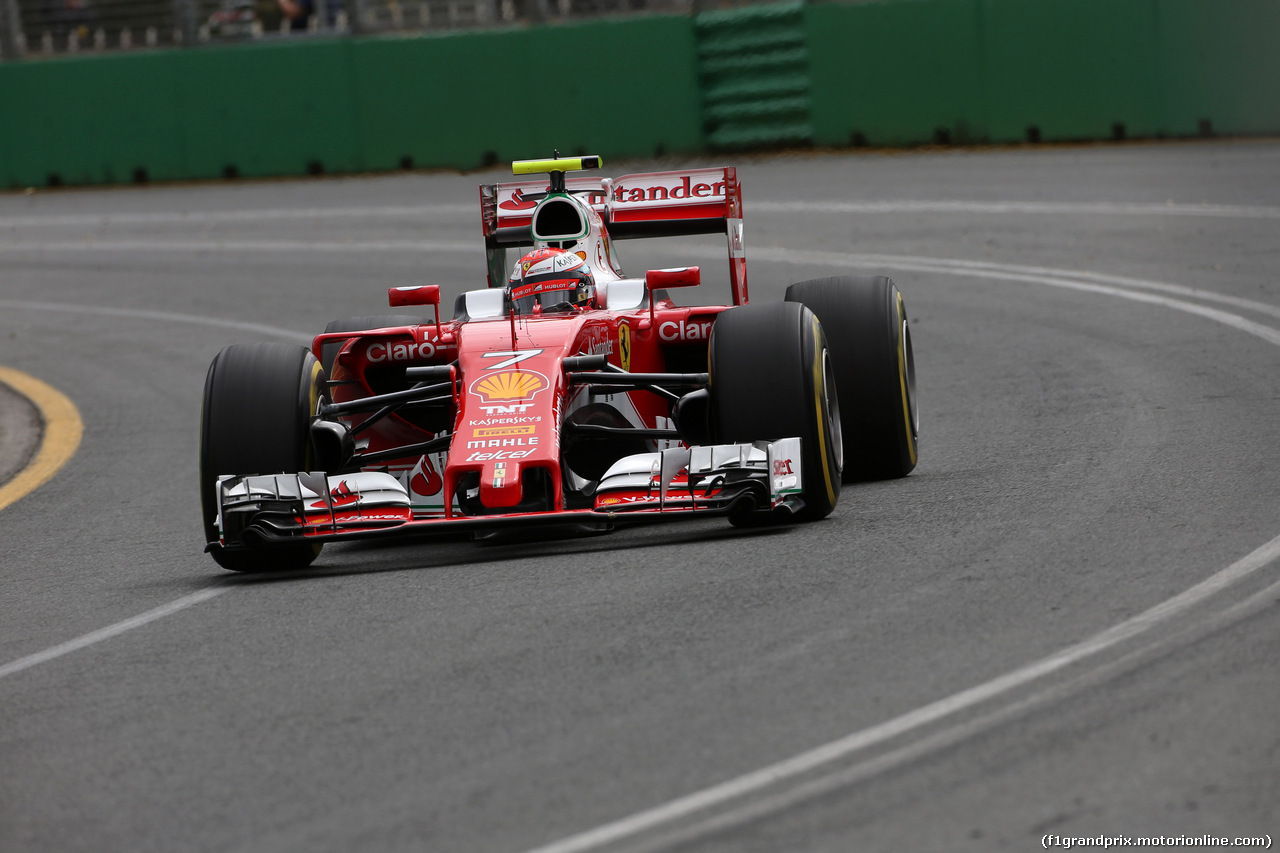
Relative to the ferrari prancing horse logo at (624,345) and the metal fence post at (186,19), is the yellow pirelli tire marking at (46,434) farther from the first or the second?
the metal fence post at (186,19)

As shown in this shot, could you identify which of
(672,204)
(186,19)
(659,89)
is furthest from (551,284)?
(186,19)

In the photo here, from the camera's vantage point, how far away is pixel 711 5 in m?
23.6

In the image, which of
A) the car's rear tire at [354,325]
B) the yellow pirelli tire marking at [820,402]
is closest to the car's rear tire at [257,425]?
the car's rear tire at [354,325]

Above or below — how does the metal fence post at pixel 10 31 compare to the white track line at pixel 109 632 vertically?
above

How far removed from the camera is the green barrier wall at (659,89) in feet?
67.4

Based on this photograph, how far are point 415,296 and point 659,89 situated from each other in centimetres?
1506

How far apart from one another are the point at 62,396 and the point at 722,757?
11.0 meters

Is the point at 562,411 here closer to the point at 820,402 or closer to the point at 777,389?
the point at 777,389

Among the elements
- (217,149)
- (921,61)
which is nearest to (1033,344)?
(921,61)

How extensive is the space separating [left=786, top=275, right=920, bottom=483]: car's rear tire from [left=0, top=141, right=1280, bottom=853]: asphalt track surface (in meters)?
0.26

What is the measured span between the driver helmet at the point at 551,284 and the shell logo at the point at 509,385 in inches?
47.8

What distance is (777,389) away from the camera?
7414mm

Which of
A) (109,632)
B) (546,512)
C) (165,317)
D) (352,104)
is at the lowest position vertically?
(109,632)

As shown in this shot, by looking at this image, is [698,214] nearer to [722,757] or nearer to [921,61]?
[722,757]
